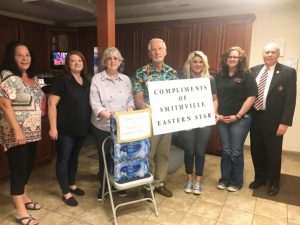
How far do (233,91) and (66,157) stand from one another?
1643mm

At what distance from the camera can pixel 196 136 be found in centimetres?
253

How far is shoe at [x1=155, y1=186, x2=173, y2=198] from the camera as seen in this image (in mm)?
2567

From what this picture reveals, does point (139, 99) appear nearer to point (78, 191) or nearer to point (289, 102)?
point (78, 191)

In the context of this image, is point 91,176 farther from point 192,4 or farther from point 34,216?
point 192,4

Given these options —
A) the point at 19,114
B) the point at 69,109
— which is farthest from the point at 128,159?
the point at 19,114

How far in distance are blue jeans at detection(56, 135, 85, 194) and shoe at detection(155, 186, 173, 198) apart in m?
0.85

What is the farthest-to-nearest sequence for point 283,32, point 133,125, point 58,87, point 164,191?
point 283,32
point 164,191
point 58,87
point 133,125

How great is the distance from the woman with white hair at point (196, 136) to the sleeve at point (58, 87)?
111 cm

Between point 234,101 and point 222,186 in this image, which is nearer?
point 234,101

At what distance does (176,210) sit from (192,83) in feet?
3.76

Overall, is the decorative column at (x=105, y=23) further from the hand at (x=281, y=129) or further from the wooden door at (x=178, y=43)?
the hand at (x=281, y=129)

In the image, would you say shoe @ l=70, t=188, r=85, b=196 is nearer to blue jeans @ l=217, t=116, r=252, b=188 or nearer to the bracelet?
blue jeans @ l=217, t=116, r=252, b=188

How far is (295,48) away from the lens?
362cm

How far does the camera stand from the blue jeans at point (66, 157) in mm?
2242
